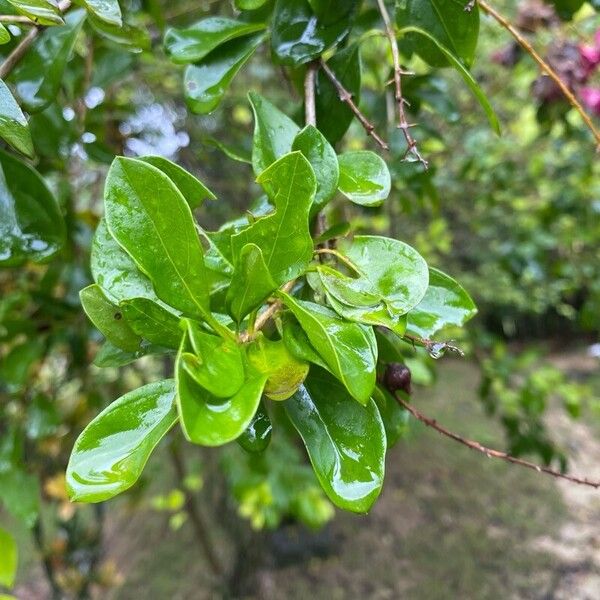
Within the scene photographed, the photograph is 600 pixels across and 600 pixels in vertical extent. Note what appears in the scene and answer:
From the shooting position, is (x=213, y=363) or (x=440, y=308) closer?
(x=213, y=363)

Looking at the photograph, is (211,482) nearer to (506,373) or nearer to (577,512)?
(506,373)

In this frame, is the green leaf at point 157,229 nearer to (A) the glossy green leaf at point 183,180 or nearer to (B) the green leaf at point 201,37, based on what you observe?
(A) the glossy green leaf at point 183,180

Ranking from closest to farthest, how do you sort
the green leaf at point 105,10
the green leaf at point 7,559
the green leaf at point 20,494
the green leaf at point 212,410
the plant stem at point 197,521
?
1. the green leaf at point 212,410
2. the green leaf at point 105,10
3. the green leaf at point 7,559
4. the green leaf at point 20,494
5. the plant stem at point 197,521

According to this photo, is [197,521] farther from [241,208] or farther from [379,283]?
[379,283]

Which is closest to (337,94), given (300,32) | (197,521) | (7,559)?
(300,32)

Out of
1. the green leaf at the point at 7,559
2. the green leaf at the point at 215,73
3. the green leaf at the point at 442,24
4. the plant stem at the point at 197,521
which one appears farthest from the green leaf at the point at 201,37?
the plant stem at the point at 197,521

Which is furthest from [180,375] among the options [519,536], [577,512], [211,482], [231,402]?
[577,512]
